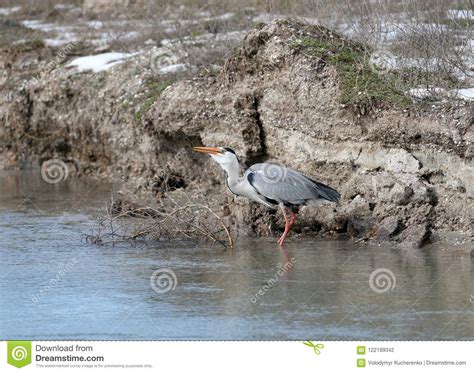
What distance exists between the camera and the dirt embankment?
1230cm

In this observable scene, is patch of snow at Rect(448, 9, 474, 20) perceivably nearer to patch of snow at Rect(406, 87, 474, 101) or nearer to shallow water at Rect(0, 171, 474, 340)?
patch of snow at Rect(406, 87, 474, 101)

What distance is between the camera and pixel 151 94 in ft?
55.6

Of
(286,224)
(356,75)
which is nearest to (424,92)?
(356,75)

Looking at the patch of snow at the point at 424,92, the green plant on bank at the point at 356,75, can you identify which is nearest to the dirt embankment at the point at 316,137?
the green plant on bank at the point at 356,75

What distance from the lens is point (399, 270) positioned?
35.2 ft

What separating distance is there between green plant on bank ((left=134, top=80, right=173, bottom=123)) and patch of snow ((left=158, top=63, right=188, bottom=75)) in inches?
10.9

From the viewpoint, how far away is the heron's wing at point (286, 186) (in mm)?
12336

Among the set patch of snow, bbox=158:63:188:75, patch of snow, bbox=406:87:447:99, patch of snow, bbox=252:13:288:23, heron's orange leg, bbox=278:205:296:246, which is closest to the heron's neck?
heron's orange leg, bbox=278:205:296:246

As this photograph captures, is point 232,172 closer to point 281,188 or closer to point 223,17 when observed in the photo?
point 281,188

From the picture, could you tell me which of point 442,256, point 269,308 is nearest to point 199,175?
point 442,256

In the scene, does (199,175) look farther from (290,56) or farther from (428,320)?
(428,320)

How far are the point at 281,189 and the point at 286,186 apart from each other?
74 millimetres

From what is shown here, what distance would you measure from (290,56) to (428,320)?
5788 mm

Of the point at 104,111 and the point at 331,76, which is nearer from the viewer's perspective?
the point at 331,76
